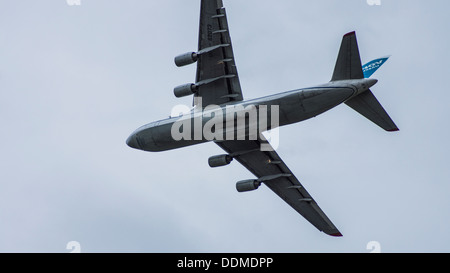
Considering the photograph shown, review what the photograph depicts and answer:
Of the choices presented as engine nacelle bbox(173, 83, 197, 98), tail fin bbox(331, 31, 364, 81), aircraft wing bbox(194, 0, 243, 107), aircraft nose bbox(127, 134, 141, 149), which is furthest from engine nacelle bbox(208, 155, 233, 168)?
tail fin bbox(331, 31, 364, 81)

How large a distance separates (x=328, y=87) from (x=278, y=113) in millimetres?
3219

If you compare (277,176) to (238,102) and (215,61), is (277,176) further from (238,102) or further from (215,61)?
(215,61)

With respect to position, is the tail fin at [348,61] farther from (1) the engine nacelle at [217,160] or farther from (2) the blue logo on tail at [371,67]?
(1) the engine nacelle at [217,160]

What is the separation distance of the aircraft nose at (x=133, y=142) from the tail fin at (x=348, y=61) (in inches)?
523

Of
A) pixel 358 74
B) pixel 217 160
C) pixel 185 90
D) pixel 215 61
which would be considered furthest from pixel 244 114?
pixel 358 74

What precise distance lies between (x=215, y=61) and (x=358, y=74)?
8.49 meters

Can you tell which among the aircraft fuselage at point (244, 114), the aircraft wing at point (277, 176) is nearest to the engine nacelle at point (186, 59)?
the aircraft fuselage at point (244, 114)

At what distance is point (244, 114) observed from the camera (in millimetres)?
45906

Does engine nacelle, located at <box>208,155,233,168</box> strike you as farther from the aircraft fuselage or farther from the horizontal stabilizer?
the horizontal stabilizer

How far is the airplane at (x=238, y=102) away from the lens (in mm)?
43781

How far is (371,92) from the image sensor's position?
45.0 metres

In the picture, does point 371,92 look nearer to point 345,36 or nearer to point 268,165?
point 345,36

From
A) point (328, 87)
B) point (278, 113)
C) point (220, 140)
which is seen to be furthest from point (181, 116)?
point (328, 87)

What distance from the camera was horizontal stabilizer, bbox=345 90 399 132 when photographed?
4497 centimetres
